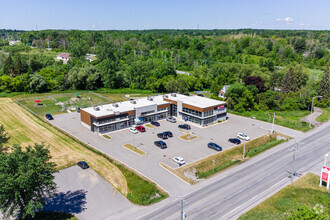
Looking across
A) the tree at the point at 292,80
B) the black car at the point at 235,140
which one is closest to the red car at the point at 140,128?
the black car at the point at 235,140

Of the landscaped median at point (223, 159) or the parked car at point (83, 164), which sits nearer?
the landscaped median at point (223, 159)

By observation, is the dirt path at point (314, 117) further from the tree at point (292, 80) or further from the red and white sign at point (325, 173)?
the red and white sign at point (325, 173)

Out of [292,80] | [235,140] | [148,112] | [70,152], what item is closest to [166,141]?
[148,112]

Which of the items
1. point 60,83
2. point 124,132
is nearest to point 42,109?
point 60,83

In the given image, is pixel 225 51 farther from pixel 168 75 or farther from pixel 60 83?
pixel 60 83

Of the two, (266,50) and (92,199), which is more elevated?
(266,50)

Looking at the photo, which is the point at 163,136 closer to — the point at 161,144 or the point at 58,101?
the point at 161,144
